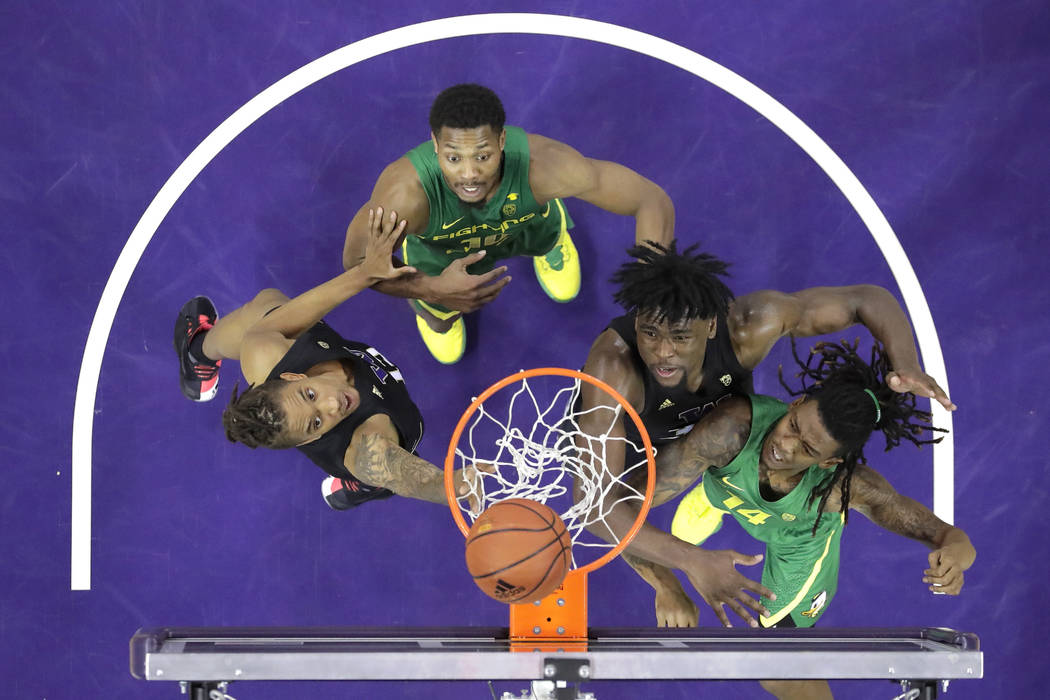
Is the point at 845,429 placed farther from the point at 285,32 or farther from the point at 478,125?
the point at 285,32

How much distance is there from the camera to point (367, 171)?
5.64m

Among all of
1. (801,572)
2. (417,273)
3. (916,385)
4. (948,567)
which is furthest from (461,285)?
(948,567)

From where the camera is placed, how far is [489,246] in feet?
16.5

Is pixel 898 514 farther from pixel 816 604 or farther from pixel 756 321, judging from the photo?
pixel 756 321

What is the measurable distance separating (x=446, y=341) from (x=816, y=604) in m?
2.44

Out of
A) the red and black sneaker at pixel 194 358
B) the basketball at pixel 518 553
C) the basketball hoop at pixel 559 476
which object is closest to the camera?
the basketball at pixel 518 553

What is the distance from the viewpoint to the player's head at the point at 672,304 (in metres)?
4.11

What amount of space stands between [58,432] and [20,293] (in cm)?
87

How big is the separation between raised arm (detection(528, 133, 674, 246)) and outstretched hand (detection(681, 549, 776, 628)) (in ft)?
5.24

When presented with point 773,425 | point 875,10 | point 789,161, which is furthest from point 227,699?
point 875,10

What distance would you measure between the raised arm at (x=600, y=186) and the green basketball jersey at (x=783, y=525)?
1.04 m

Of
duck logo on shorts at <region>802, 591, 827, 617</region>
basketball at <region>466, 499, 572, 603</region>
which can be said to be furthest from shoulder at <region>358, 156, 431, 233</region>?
duck logo on shorts at <region>802, 591, 827, 617</region>

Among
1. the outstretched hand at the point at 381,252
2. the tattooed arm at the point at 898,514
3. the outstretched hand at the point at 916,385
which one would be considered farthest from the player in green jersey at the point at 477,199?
the tattooed arm at the point at 898,514

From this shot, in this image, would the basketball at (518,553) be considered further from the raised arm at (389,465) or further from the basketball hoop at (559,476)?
the raised arm at (389,465)
